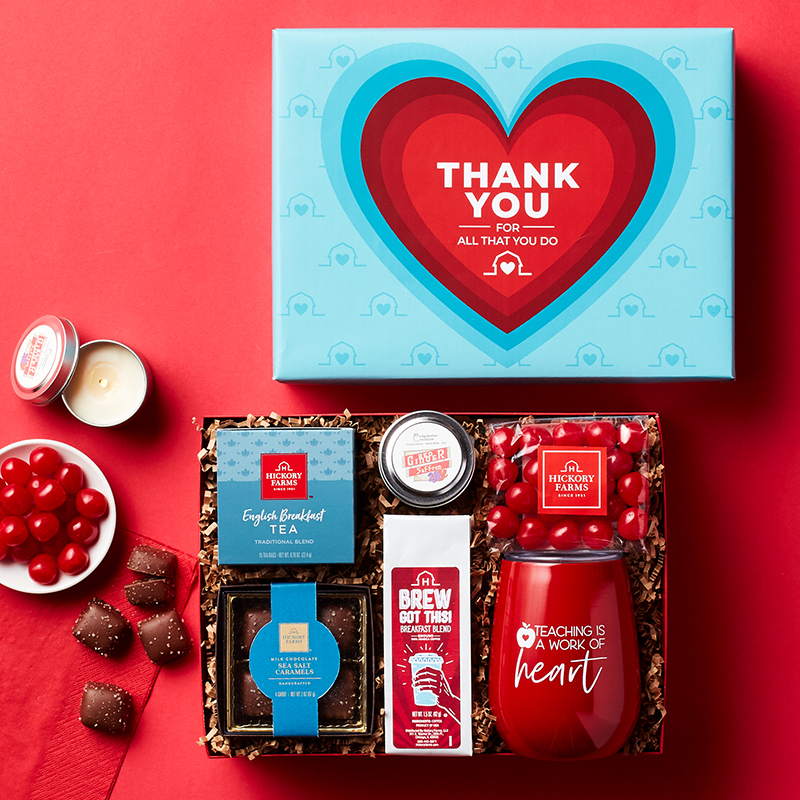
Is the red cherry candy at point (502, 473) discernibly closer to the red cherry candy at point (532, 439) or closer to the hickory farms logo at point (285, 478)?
the red cherry candy at point (532, 439)

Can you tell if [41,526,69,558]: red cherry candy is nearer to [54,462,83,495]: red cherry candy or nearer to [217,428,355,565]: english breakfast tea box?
[54,462,83,495]: red cherry candy

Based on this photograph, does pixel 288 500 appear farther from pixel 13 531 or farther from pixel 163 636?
pixel 13 531

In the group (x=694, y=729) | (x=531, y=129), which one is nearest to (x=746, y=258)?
(x=531, y=129)

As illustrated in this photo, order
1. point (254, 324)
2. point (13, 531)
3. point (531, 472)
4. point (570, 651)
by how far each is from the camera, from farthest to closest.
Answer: point (254, 324) → point (13, 531) → point (531, 472) → point (570, 651)

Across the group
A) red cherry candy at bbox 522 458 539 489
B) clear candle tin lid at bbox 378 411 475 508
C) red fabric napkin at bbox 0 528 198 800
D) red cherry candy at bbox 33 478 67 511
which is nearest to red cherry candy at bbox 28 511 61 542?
red cherry candy at bbox 33 478 67 511

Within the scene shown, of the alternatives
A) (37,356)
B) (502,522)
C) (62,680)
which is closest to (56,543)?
(62,680)
